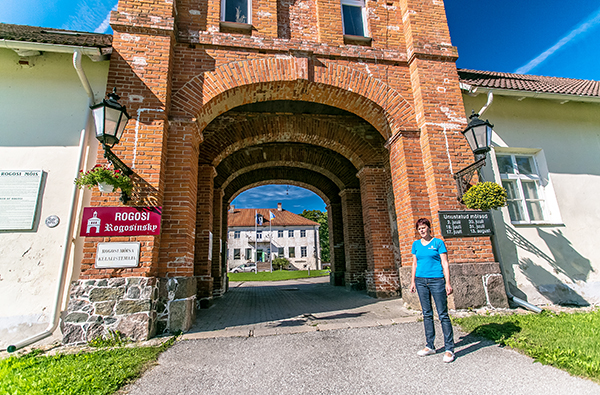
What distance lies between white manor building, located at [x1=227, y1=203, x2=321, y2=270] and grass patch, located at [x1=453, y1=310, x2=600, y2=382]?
37043 mm

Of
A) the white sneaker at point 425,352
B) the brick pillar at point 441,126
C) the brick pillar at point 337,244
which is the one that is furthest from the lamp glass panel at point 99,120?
the brick pillar at point 337,244

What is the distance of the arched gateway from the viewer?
15.8 ft

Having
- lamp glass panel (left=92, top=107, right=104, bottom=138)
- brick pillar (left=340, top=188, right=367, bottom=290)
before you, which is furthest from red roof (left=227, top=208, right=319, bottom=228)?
lamp glass panel (left=92, top=107, right=104, bottom=138)

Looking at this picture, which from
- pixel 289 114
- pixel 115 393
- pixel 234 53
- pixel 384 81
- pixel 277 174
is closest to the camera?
pixel 115 393

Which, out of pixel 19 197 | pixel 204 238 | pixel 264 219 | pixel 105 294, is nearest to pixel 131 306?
pixel 105 294

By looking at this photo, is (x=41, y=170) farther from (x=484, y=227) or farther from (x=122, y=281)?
(x=484, y=227)

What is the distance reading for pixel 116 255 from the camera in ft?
15.0

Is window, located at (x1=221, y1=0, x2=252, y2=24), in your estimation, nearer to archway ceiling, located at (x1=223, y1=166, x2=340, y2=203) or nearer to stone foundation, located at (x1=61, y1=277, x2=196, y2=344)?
stone foundation, located at (x1=61, y1=277, x2=196, y2=344)

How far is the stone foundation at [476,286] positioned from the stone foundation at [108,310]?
5069 mm

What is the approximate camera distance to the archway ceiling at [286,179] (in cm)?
1219

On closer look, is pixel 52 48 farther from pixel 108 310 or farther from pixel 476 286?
pixel 476 286

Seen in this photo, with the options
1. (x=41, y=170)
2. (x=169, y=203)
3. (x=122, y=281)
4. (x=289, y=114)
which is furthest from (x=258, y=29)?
(x=122, y=281)

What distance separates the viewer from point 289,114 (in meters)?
8.57

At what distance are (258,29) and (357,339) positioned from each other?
20.9 feet
